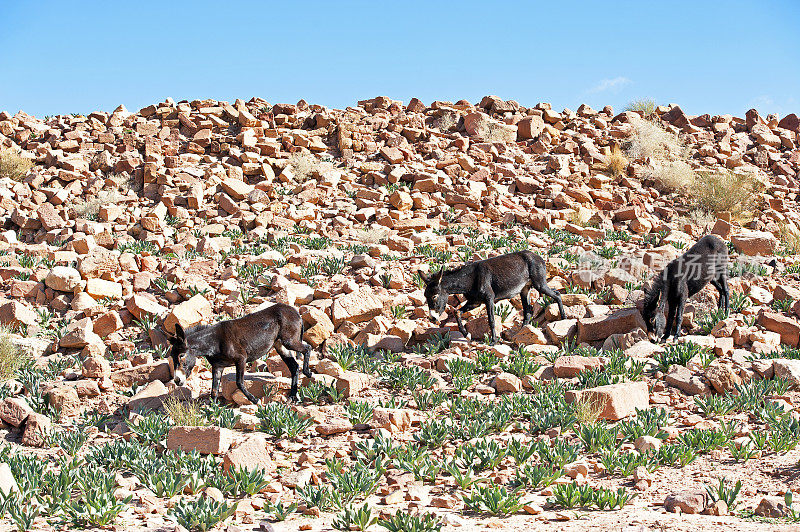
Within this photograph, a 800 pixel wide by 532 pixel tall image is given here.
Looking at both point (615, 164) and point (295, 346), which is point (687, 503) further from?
point (615, 164)

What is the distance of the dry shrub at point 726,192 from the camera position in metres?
20.0

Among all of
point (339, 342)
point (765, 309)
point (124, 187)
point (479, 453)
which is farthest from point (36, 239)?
point (765, 309)

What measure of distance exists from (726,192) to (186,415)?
1746 centimetres

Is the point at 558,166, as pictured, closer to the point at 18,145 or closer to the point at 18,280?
the point at 18,280

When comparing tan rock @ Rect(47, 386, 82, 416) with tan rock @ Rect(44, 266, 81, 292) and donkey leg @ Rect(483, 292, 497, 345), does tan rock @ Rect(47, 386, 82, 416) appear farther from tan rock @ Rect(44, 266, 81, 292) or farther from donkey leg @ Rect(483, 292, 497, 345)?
donkey leg @ Rect(483, 292, 497, 345)

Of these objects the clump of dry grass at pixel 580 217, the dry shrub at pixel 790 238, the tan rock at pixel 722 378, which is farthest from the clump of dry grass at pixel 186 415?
the dry shrub at pixel 790 238

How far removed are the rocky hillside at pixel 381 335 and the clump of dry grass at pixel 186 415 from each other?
3cm

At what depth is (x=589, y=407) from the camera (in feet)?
24.7

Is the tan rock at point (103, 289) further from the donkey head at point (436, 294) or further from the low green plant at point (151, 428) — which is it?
the donkey head at point (436, 294)

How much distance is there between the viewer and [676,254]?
14883mm

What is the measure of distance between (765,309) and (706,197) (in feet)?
31.4

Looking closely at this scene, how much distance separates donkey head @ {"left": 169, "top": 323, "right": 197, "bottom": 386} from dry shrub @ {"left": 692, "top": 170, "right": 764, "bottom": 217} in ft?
53.4

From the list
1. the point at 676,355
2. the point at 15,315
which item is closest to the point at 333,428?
the point at 676,355

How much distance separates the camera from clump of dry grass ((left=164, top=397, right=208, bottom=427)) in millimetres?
7502
